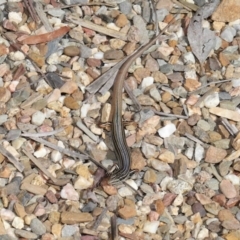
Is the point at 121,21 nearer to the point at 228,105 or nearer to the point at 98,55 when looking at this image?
the point at 98,55

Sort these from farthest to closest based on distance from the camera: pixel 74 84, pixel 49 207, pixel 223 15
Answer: pixel 223 15 → pixel 74 84 → pixel 49 207

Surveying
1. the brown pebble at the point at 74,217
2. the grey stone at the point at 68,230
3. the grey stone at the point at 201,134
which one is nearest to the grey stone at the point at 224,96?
the grey stone at the point at 201,134

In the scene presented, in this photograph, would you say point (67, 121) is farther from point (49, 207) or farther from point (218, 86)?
point (218, 86)

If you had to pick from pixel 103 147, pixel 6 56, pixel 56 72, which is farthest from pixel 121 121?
pixel 6 56

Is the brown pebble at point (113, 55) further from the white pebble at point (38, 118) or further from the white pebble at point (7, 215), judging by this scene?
the white pebble at point (7, 215)

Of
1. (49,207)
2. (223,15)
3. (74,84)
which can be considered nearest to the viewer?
(49,207)

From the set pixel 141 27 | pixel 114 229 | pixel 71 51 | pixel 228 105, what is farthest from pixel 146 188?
pixel 141 27

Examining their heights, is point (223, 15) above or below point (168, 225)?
above
